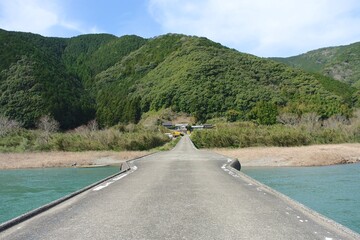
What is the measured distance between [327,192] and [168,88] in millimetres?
98748

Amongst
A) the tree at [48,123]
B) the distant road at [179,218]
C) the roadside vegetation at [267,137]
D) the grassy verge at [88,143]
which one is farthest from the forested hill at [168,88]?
the distant road at [179,218]

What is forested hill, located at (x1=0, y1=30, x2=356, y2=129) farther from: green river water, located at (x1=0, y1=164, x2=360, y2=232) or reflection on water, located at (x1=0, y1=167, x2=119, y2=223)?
reflection on water, located at (x1=0, y1=167, x2=119, y2=223)

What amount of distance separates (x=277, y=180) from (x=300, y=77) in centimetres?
9937

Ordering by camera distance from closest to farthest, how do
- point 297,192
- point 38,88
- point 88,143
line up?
point 297,192, point 88,143, point 38,88

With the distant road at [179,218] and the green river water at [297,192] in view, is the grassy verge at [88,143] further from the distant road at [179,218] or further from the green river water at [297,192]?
the distant road at [179,218]

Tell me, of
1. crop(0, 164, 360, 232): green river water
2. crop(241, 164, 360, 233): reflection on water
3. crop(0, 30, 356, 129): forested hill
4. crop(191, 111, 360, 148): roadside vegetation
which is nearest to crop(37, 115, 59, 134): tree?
crop(0, 30, 356, 129): forested hill

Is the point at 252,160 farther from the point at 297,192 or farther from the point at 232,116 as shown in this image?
the point at 232,116

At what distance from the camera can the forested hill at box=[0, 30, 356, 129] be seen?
94375mm

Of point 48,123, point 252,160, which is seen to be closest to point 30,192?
point 252,160

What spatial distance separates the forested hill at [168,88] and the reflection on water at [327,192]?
69.9m

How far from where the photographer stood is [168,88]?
11338 centimetres

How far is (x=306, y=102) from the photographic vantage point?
98.9 metres

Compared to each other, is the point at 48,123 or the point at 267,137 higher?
the point at 48,123

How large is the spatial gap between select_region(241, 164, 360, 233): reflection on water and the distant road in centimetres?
276
